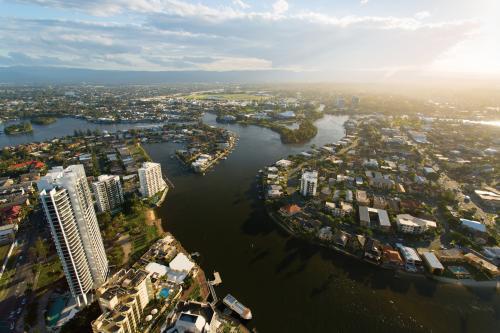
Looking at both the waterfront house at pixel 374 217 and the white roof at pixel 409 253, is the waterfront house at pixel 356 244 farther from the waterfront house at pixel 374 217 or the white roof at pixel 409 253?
the white roof at pixel 409 253

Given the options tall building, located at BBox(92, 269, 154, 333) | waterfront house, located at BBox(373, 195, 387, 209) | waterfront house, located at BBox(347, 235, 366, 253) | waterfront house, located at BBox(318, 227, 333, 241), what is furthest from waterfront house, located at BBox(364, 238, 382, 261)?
tall building, located at BBox(92, 269, 154, 333)

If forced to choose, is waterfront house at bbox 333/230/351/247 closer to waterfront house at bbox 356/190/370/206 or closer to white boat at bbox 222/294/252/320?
waterfront house at bbox 356/190/370/206

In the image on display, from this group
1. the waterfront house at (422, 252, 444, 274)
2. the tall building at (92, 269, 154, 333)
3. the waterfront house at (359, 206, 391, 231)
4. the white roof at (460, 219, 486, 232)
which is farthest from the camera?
the waterfront house at (359, 206, 391, 231)

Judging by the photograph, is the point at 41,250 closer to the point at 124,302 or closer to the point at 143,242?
the point at 143,242

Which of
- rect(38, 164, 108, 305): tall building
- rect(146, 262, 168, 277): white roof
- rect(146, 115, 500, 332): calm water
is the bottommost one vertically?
rect(146, 115, 500, 332): calm water

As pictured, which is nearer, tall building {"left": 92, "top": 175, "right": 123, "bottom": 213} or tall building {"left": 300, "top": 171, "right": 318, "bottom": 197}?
tall building {"left": 92, "top": 175, "right": 123, "bottom": 213}

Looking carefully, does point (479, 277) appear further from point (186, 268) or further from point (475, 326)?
point (186, 268)

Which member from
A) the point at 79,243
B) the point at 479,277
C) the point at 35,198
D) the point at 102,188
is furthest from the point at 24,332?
the point at 479,277
